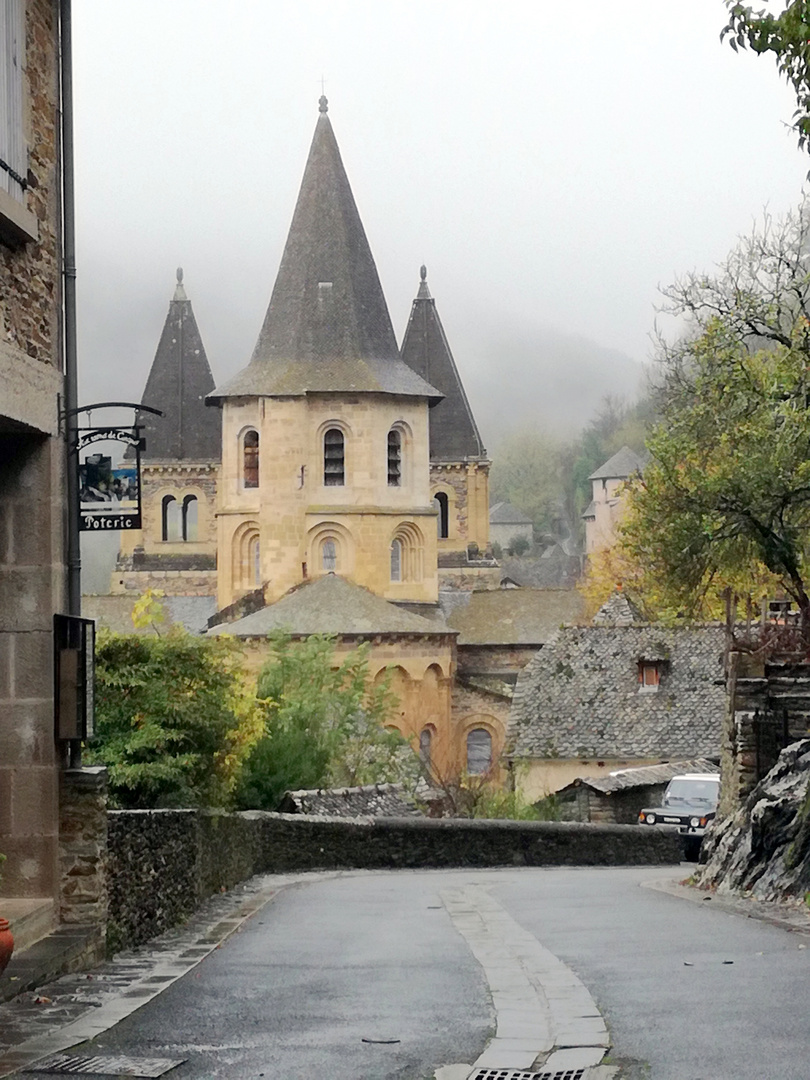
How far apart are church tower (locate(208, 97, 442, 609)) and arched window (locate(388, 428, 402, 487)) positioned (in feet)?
0.14

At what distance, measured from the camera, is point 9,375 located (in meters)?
9.59

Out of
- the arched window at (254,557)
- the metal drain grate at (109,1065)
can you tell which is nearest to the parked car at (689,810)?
the metal drain grate at (109,1065)

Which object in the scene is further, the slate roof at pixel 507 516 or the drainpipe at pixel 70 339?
the slate roof at pixel 507 516

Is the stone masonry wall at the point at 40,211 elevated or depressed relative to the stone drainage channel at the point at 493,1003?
elevated

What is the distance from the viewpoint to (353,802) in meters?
29.6

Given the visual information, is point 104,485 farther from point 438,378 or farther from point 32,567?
point 438,378

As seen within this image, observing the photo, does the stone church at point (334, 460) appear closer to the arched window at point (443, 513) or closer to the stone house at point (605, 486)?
A: the arched window at point (443, 513)

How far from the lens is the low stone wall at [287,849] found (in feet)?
39.1

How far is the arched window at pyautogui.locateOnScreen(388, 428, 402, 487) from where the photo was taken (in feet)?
246

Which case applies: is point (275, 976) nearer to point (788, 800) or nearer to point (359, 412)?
point (788, 800)

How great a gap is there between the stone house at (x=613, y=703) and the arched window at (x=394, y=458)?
26505mm

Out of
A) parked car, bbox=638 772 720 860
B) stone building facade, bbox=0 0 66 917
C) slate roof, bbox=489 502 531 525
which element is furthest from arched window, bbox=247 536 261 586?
slate roof, bbox=489 502 531 525

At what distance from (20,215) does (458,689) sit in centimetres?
6631

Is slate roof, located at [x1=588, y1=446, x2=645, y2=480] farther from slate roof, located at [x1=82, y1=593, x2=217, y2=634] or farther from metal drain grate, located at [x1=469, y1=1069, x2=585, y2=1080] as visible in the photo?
metal drain grate, located at [x1=469, y1=1069, x2=585, y2=1080]
